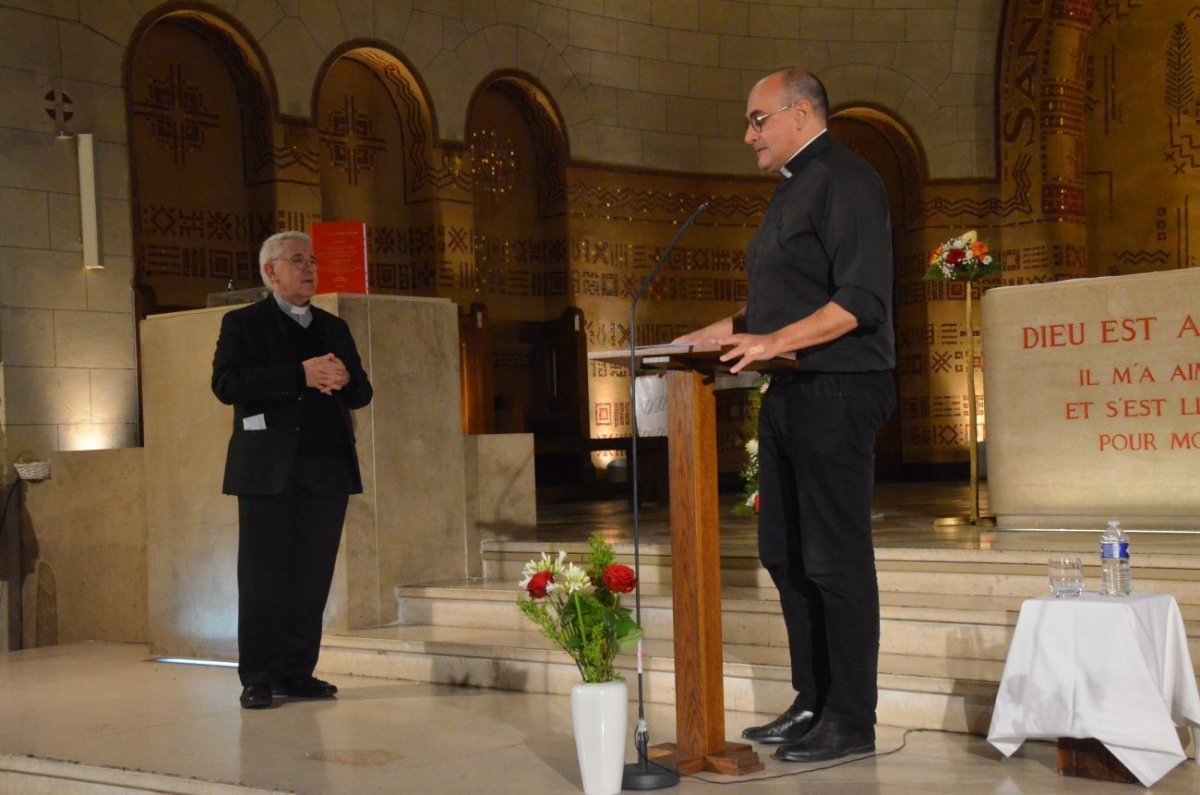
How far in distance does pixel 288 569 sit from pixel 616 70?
804 centimetres

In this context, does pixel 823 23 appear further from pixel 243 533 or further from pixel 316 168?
pixel 243 533

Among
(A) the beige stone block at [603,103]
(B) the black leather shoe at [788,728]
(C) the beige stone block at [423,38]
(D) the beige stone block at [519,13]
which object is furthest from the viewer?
A: (A) the beige stone block at [603,103]

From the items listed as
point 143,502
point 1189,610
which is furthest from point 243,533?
point 1189,610

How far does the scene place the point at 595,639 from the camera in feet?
13.0

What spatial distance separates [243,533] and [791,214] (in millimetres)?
2730

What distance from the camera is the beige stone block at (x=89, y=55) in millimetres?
9055

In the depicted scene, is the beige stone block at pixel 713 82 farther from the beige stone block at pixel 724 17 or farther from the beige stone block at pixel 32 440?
the beige stone block at pixel 32 440

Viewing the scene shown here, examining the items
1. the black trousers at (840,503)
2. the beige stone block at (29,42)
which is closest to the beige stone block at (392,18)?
the beige stone block at (29,42)

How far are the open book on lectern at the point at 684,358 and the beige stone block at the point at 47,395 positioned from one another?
5814mm

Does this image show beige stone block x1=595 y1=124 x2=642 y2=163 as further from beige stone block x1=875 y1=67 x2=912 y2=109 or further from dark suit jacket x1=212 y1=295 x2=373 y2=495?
dark suit jacket x1=212 y1=295 x2=373 y2=495

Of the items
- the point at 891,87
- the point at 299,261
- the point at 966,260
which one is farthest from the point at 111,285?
the point at 891,87

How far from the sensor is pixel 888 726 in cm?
474

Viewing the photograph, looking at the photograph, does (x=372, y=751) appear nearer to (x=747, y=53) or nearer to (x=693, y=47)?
(x=693, y=47)

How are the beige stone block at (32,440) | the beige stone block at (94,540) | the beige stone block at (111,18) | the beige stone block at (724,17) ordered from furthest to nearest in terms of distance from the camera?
1. the beige stone block at (724,17)
2. the beige stone block at (111,18)
3. the beige stone block at (32,440)
4. the beige stone block at (94,540)
